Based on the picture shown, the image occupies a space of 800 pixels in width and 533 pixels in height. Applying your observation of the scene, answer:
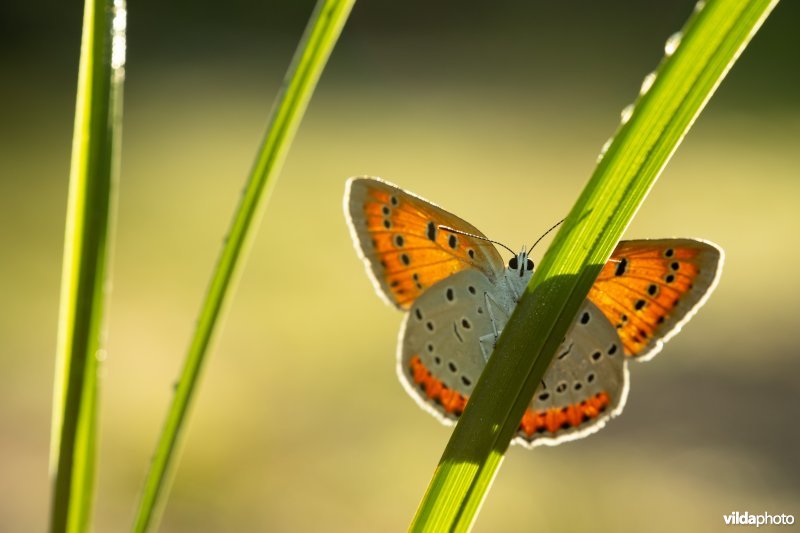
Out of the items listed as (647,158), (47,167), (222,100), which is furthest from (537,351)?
(222,100)

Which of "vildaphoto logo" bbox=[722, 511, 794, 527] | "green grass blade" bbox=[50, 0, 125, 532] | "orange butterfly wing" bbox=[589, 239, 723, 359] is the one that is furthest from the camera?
"vildaphoto logo" bbox=[722, 511, 794, 527]

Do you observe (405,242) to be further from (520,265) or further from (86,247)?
(86,247)

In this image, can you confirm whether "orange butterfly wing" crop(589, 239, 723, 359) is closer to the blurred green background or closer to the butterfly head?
the butterfly head

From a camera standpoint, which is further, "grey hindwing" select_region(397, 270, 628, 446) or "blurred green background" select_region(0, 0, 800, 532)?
"blurred green background" select_region(0, 0, 800, 532)

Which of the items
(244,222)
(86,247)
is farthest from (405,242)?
(86,247)

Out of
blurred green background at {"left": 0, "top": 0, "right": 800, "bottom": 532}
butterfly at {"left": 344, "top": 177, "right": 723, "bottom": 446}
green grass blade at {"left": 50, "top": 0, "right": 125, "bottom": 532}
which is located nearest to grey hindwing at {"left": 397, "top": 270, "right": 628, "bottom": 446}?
butterfly at {"left": 344, "top": 177, "right": 723, "bottom": 446}

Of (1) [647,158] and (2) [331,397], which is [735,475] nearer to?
(2) [331,397]
